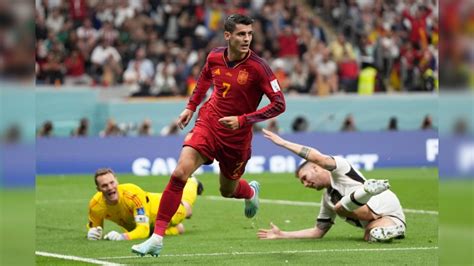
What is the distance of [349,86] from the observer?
29.9 m

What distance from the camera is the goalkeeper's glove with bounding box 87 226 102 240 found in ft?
37.1

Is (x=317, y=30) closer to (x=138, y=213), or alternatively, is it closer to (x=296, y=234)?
(x=296, y=234)

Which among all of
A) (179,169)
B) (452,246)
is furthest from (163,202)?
(452,246)

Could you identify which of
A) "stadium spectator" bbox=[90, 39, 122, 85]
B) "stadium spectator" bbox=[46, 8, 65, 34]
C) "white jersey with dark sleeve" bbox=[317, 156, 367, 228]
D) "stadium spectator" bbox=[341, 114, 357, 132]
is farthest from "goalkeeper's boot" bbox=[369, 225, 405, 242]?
"stadium spectator" bbox=[46, 8, 65, 34]

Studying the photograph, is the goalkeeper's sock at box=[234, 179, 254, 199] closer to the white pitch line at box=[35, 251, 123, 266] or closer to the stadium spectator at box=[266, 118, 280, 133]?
the white pitch line at box=[35, 251, 123, 266]

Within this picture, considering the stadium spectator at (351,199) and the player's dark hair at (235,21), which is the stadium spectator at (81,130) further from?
the player's dark hair at (235,21)

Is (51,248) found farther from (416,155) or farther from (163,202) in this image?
(416,155)

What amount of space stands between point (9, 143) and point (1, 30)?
1.05 ft

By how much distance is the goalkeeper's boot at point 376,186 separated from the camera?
941 cm

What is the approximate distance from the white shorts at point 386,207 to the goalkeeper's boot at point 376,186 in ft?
2.70

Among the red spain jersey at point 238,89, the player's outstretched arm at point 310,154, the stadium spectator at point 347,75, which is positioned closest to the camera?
the red spain jersey at point 238,89

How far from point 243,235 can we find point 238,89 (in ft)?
10.2

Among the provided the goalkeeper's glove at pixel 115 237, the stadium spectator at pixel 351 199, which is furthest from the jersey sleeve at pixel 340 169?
the goalkeeper's glove at pixel 115 237

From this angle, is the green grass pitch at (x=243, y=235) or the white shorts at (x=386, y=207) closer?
the green grass pitch at (x=243, y=235)
